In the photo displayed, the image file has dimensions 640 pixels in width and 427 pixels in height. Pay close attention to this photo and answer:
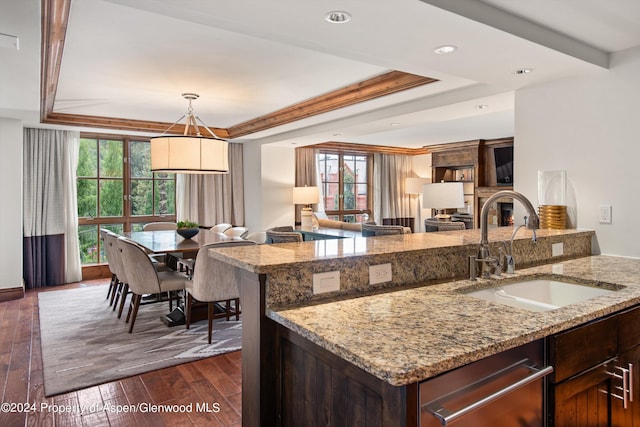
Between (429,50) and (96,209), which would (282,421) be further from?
(96,209)

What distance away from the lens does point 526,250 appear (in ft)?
7.76

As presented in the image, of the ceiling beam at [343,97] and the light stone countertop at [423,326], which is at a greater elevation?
the ceiling beam at [343,97]

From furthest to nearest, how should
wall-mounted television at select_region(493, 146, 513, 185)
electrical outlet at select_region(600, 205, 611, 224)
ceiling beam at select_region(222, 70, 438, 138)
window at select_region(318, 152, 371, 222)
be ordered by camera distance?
window at select_region(318, 152, 371, 222), wall-mounted television at select_region(493, 146, 513, 185), ceiling beam at select_region(222, 70, 438, 138), electrical outlet at select_region(600, 205, 611, 224)

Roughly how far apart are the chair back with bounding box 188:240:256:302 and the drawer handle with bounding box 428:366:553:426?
2.57 m

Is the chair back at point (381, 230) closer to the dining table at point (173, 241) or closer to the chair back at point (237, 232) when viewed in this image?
the dining table at point (173, 241)

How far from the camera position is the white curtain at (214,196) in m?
6.77

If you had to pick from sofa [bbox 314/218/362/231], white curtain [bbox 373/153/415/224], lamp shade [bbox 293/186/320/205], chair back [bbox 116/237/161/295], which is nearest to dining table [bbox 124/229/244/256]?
chair back [bbox 116/237/161/295]

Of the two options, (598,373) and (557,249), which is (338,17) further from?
(557,249)

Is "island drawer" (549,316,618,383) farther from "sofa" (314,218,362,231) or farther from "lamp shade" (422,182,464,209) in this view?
"lamp shade" (422,182,464,209)

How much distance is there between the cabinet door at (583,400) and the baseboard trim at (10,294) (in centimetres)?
587

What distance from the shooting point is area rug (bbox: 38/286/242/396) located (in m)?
2.94

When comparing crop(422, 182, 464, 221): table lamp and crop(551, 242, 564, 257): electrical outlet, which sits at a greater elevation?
crop(422, 182, 464, 221): table lamp

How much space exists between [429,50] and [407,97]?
66.6 inches

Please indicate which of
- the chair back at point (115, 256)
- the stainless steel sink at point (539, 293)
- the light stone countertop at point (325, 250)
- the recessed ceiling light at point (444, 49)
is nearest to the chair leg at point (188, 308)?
the chair back at point (115, 256)
